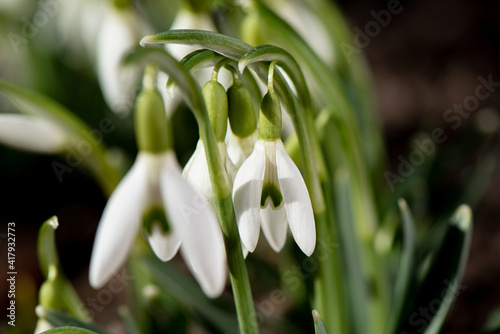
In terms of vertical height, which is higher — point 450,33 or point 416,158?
point 416,158

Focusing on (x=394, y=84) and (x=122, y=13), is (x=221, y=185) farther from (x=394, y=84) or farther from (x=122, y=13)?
(x=394, y=84)

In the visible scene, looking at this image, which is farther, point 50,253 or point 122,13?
point 122,13

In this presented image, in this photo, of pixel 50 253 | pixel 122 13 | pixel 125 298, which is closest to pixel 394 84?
pixel 125 298

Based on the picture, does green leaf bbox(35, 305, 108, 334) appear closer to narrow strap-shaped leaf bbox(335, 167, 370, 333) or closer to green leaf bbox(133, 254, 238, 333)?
green leaf bbox(133, 254, 238, 333)

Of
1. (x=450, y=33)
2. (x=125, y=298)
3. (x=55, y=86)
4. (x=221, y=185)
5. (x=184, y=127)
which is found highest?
(x=55, y=86)

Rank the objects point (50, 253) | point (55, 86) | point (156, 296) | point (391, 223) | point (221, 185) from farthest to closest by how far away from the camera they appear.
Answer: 1. point (55, 86)
2. point (391, 223)
3. point (156, 296)
4. point (50, 253)
5. point (221, 185)

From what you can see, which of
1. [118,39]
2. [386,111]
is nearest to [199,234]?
[118,39]

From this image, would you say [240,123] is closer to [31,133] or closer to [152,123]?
[152,123]
